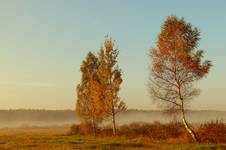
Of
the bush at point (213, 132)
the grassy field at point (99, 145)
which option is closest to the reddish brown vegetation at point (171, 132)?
the bush at point (213, 132)

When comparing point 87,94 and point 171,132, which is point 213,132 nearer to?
point 171,132

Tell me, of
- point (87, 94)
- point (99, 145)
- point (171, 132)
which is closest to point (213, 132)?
point (171, 132)

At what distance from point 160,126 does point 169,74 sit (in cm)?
938

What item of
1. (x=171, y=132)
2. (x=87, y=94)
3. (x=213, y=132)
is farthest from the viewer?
(x=87, y=94)

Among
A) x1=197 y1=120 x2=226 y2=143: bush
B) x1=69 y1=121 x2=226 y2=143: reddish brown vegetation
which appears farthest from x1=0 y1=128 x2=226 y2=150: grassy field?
x1=197 y1=120 x2=226 y2=143: bush

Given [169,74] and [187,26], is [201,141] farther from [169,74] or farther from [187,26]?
[187,26]

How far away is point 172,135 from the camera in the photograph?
4616 cm

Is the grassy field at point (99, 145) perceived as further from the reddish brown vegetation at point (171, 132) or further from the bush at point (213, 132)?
the bush at point (213, 132)

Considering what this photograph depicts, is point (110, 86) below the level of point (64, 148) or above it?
above

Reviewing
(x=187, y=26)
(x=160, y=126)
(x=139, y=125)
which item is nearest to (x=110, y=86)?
(x=139, y=125)

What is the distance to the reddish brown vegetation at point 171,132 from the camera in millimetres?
40531

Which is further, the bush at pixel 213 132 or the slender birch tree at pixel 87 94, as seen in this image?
the slender birch tree at pixel 87 94

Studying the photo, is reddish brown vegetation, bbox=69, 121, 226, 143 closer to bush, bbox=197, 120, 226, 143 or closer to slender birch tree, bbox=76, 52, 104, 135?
bush, bbox=197, 120, 226, 143

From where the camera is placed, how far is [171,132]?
153ft
